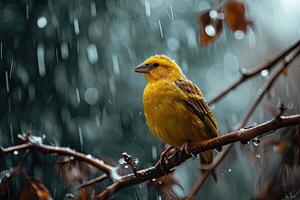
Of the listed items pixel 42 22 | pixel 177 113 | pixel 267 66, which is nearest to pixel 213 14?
pixel 267 66

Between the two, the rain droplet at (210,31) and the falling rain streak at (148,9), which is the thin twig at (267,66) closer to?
the rain droplet at (210,31)

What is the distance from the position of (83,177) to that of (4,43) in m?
4.15

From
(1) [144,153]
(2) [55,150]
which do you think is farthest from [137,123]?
(2) [55,150]

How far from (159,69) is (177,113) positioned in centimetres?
51

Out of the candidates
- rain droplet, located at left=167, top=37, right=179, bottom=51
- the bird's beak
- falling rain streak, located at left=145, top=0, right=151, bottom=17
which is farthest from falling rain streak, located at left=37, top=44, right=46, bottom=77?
the bird's beak

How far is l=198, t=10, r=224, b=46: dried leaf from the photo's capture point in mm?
2641

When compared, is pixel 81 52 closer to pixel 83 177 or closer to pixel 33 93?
pixel 33 93

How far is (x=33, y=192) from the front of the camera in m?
2.62

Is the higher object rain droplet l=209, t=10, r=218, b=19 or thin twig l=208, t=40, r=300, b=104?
rain droplet l=209, t=10, r=218, b=19

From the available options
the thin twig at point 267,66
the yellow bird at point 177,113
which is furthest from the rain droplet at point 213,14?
the yellow bird at point 177,113

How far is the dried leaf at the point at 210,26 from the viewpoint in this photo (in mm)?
2641

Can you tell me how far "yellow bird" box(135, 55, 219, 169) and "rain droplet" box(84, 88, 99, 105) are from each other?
3.43 meters

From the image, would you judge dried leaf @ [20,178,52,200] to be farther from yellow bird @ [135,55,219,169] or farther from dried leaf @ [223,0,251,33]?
dried leaf @ [223,0,251,33]

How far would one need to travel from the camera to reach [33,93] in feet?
21.8
